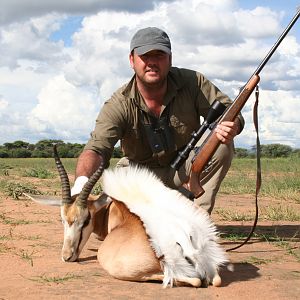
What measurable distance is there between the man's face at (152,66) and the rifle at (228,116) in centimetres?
90

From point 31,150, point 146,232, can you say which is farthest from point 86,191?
point 31,150

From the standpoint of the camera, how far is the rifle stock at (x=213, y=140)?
5.34m

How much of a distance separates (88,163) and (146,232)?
145 cm

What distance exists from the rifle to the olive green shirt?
493 millimetres

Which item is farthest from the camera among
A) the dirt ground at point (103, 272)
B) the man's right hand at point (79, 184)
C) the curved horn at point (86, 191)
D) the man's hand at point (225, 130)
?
the man's hand at point (225, 130)

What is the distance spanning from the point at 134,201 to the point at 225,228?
8.29ft

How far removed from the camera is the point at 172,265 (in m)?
3.95

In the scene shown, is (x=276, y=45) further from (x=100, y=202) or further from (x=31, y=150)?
(x=31, y=150)

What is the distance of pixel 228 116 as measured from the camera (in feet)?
17.7

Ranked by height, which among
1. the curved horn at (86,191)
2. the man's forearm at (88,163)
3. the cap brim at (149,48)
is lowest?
the curved horn at (86,191)

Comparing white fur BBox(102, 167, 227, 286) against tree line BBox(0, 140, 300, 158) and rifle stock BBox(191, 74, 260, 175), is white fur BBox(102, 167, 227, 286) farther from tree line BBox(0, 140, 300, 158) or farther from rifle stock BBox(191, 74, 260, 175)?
tree line BBox(0, 140, 300, 158)

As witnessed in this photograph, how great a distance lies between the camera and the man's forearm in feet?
17.3

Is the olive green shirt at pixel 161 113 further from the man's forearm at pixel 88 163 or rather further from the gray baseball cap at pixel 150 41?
the gray baseball cap at pixel 150 41

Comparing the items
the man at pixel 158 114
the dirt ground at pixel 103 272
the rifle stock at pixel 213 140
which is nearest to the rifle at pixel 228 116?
the rifle stock at pixel 213 140
